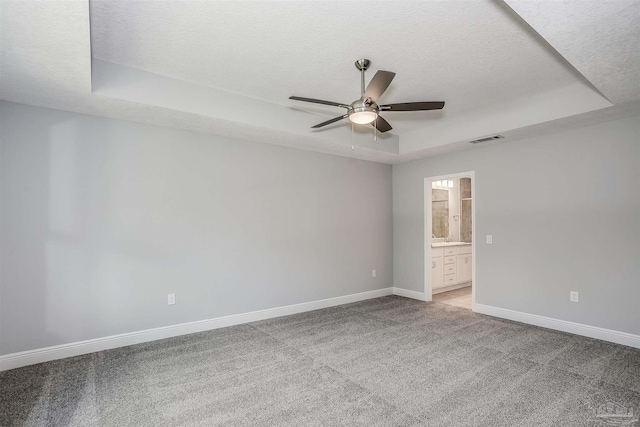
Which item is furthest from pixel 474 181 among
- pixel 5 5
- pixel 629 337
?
pixel 5 5

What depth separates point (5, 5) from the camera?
1714mm

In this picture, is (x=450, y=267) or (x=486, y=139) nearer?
(x=486, y=139)

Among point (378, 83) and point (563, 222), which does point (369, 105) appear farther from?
point (563, 222)

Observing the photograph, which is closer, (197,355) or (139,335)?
(197,355)

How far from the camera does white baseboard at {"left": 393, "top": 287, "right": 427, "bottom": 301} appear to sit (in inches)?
215

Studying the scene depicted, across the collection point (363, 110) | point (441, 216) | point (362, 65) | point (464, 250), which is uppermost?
point (362, 65)

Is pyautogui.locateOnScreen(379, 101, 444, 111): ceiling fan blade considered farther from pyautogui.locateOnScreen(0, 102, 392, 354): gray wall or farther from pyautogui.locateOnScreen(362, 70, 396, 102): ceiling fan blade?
pyautogui.locateOnScreen(0, 102, 392, 354): gray wall

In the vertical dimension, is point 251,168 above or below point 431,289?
above

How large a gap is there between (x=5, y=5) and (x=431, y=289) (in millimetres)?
Answer: 5624

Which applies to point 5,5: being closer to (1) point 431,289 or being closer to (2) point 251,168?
(2) point 251,168

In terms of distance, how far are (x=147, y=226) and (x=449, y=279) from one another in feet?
16.4

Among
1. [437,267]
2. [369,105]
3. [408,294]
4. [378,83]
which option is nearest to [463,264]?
[437,267]

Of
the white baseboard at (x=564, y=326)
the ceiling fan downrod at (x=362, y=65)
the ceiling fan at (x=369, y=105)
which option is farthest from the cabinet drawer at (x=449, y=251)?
the ceiling fan downrod at (x=362, y=65)

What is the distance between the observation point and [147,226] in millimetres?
3592
